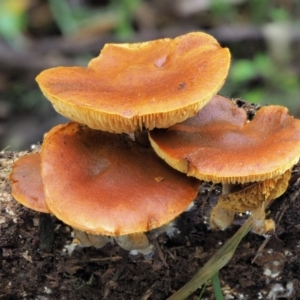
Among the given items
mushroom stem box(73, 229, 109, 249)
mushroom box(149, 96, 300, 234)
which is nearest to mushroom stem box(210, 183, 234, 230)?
mushroom box(149, 96, 300, 234)

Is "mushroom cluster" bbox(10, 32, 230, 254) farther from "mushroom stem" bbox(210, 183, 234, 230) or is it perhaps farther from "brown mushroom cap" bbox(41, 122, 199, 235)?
"mushroom stem" bbox(210, 183, 234, 230)

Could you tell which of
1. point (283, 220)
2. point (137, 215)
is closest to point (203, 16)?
point (283, 220)

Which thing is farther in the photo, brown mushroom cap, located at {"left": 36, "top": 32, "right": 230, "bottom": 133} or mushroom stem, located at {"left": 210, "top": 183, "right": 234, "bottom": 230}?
mushroom stem, located at {"left": 210, "top": 183, "right": 234, "bottom": 230}

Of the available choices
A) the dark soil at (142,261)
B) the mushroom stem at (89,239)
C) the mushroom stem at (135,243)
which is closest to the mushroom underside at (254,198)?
the dark soil at (142,261)

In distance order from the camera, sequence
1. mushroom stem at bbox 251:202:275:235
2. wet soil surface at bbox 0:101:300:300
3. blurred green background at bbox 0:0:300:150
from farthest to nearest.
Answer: blurred green background at bbox 0:0:300:150 < wet soil surface at bbox 0:101:300:300 < mushroom stem at bbox 251:202:275:235

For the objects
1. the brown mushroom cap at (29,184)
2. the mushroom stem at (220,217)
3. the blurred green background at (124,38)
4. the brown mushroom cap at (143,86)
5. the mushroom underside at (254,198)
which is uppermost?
the brown mushroom cap at (143,86)

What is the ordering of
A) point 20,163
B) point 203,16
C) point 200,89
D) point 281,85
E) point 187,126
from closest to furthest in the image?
1. point 200,89
2. point 187,126
3. point 20,163
4. point 281,85
5. point 203,16

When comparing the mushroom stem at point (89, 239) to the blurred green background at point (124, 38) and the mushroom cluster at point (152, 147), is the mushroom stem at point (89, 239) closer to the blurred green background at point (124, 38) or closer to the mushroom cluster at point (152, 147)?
the mushroom cluster at point (152, 147)

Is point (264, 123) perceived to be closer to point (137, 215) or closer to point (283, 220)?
point (283, 220)
